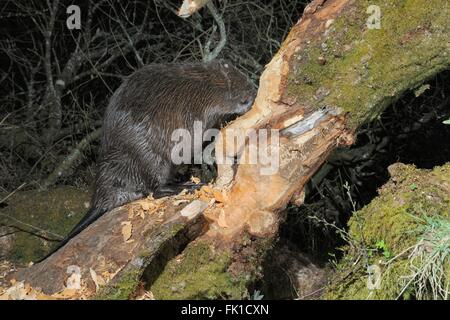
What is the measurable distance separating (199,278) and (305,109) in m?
0.94

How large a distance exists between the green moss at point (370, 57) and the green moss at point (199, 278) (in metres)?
0.86

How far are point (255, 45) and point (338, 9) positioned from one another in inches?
90.6

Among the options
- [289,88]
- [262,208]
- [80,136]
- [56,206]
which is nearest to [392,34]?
[289,88]

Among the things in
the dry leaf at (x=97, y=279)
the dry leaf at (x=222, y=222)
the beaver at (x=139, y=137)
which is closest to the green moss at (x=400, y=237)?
the dry leaf at (x=222, y=222)

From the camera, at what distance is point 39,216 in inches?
178

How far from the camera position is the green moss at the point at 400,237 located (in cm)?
243

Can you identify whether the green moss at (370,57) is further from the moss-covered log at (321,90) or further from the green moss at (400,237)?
the green moss at (400,237)

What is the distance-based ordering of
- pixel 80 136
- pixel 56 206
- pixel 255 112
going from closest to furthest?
pixel 255 112
pixel 56 206
pixel 80 136

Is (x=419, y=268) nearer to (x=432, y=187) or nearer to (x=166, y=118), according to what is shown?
(x=432, y=187)

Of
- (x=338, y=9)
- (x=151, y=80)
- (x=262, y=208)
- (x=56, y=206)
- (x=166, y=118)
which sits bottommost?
(x=56, y=206)

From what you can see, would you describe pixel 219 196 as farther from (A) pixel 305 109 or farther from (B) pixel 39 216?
(B) pixel 39 216

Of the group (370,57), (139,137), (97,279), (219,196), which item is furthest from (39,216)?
(370,57)

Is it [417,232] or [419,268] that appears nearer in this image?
[419,268]

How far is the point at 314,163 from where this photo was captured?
2.84 metres
